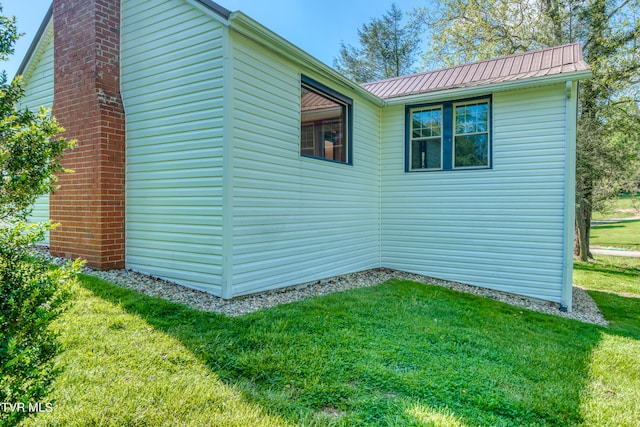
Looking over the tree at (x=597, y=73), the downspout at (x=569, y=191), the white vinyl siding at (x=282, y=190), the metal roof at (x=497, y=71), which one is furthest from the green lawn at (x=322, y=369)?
the tree at (x=597, y=73)

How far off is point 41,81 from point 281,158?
6.18 metres

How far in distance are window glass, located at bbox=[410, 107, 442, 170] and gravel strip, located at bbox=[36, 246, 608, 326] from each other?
8.29 ft

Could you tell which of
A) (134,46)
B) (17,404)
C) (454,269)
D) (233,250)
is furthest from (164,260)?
(454,269)

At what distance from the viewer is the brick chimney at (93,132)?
A: 5324 millimetres

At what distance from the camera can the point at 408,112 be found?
7.86 metres

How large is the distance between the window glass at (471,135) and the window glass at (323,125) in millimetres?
2381

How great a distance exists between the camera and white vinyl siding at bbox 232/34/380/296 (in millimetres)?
4738

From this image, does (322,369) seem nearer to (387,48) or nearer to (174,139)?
(174,139)

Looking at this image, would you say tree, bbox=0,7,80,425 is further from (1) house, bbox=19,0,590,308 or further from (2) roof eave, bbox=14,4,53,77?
(2) roof eave, bbox=14,4,53,77

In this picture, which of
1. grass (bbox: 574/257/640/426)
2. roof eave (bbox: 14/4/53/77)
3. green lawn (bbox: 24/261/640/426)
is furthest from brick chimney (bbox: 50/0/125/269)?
grass (bbox: 574/257/640/426)

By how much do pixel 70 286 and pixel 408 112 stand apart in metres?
7.44

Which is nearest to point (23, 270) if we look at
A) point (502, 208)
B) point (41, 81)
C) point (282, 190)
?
point (282, 190)

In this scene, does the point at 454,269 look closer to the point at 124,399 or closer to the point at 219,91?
the point at 219,91

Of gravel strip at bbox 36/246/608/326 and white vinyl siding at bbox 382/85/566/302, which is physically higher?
white vinyl siding at bbox 382/85/566/302
